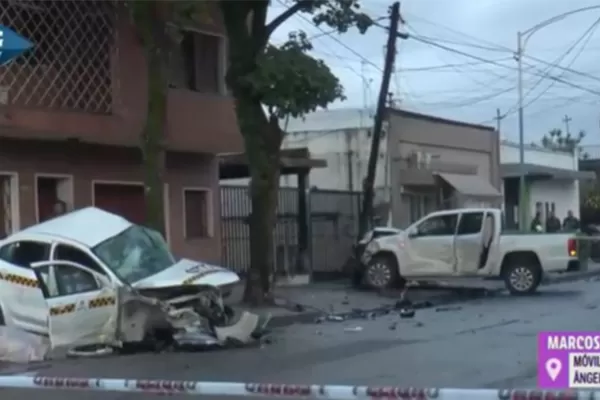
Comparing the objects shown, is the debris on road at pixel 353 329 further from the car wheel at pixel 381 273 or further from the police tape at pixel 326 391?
the police tape at pixel 326 391

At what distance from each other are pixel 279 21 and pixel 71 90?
13.8 feet

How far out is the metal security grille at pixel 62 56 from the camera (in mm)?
21656

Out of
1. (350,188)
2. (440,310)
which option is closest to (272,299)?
(440,310)

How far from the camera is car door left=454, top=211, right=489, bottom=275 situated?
1071 inches

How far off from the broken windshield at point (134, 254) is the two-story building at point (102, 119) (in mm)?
4443

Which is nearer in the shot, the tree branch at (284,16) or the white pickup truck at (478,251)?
the tree branch at (284,16)

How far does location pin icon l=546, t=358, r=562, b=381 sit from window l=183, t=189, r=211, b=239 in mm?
21361

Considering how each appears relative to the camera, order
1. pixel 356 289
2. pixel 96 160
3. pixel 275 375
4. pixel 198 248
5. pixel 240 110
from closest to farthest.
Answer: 1. pixel 275 375
2. pixel 240 110
3. pixel 96 160
4. pixel 198 248
5. pixel 356 289

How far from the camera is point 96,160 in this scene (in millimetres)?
23938

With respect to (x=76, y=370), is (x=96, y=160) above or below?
above

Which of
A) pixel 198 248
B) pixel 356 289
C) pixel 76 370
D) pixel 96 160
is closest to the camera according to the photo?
pixel 76 370

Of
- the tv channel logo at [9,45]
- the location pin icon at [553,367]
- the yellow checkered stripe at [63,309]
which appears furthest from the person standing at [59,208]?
the location pin icon at [553,367]

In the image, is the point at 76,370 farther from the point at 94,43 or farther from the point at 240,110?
the point at 94,43

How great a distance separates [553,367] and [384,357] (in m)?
9.72
